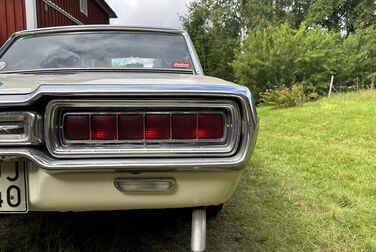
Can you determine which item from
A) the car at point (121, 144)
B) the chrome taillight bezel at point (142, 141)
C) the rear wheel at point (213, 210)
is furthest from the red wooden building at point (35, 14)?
the chrome taillight bezel at point (142, 141)

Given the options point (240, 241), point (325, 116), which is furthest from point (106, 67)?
point (325, 116)

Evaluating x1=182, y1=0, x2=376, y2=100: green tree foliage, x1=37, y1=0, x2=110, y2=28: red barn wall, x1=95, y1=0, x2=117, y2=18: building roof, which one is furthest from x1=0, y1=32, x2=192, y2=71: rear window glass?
x1=182, y1=0, x2=376, y2=100: green tree foliage

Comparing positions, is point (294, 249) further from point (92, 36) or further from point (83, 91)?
point (92, 36)

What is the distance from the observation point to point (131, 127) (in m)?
1.78

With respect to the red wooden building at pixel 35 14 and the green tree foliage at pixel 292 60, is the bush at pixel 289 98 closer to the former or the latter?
the green tree foliage at pixel 292 60

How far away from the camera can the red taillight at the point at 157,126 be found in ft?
5.85

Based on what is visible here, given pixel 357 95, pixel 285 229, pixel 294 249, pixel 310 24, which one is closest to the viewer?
pixel 294 249

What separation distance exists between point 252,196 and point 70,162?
247cm

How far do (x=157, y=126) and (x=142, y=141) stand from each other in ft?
0.28

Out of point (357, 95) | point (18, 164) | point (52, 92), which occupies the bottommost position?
point (357, 95)

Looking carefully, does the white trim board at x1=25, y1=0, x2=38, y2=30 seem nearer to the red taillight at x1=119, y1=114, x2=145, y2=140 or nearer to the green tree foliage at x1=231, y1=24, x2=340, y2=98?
the red taillight at x1=119, y1=114, x2=145, y2=140

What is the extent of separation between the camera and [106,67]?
2.90 meters

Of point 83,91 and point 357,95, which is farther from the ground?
point 83,91

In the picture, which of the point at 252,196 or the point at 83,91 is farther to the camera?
the point at 252,196
